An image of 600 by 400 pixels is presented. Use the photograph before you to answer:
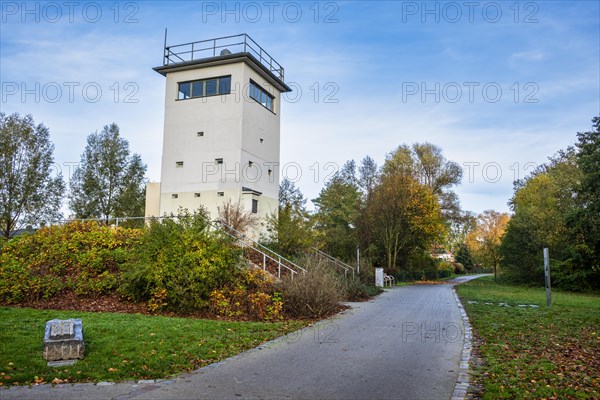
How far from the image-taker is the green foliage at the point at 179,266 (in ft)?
42.1

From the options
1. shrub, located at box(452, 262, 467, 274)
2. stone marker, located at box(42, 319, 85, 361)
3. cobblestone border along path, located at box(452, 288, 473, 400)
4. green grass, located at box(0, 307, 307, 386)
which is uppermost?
stone marker, located at box(42, 319, 85, 361)

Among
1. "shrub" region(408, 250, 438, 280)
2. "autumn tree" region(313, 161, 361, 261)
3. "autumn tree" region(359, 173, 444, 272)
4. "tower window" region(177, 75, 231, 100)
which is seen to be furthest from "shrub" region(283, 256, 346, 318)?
"shrub" region(408, 250, 438, 280)

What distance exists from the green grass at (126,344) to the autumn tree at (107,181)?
33.2 m

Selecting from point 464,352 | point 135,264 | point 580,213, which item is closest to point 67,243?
point 135,264

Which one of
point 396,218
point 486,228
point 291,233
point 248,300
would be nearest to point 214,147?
point 291,233

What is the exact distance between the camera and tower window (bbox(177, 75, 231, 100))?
1089 inches

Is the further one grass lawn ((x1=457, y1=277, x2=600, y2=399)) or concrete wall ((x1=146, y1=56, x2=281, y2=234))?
concrete wall ((x1=146, y1=56, x2=281, y2=234))

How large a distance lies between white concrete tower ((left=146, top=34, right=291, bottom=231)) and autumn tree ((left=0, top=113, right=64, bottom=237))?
49.5 ft

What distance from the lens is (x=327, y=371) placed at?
741 cm

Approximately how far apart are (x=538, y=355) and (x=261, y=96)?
23.7 meters

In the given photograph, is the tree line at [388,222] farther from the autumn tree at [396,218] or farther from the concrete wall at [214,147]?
the concrete wall at [214,147]

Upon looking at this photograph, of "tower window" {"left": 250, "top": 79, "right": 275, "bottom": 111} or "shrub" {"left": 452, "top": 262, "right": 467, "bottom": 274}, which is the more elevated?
"tower window" {"left": 250, "top": 79, "right": 275, "bottom": 111}

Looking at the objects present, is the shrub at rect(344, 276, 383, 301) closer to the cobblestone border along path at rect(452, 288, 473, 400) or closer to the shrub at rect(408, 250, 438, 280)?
the cobblestone border along path at rect(452, 288, 473, 400)

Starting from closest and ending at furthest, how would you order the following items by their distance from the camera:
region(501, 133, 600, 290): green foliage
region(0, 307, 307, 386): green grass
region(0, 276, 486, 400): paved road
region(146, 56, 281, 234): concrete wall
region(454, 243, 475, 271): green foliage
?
region(0, 276, 486, 400): paved road, region(0, 307, 307, 386): green grass, region(146, 56, 281, 234): concrete wall, region(501, 133, 600, 290): green foliage, region(454, 243, 475, 271): green foliage
